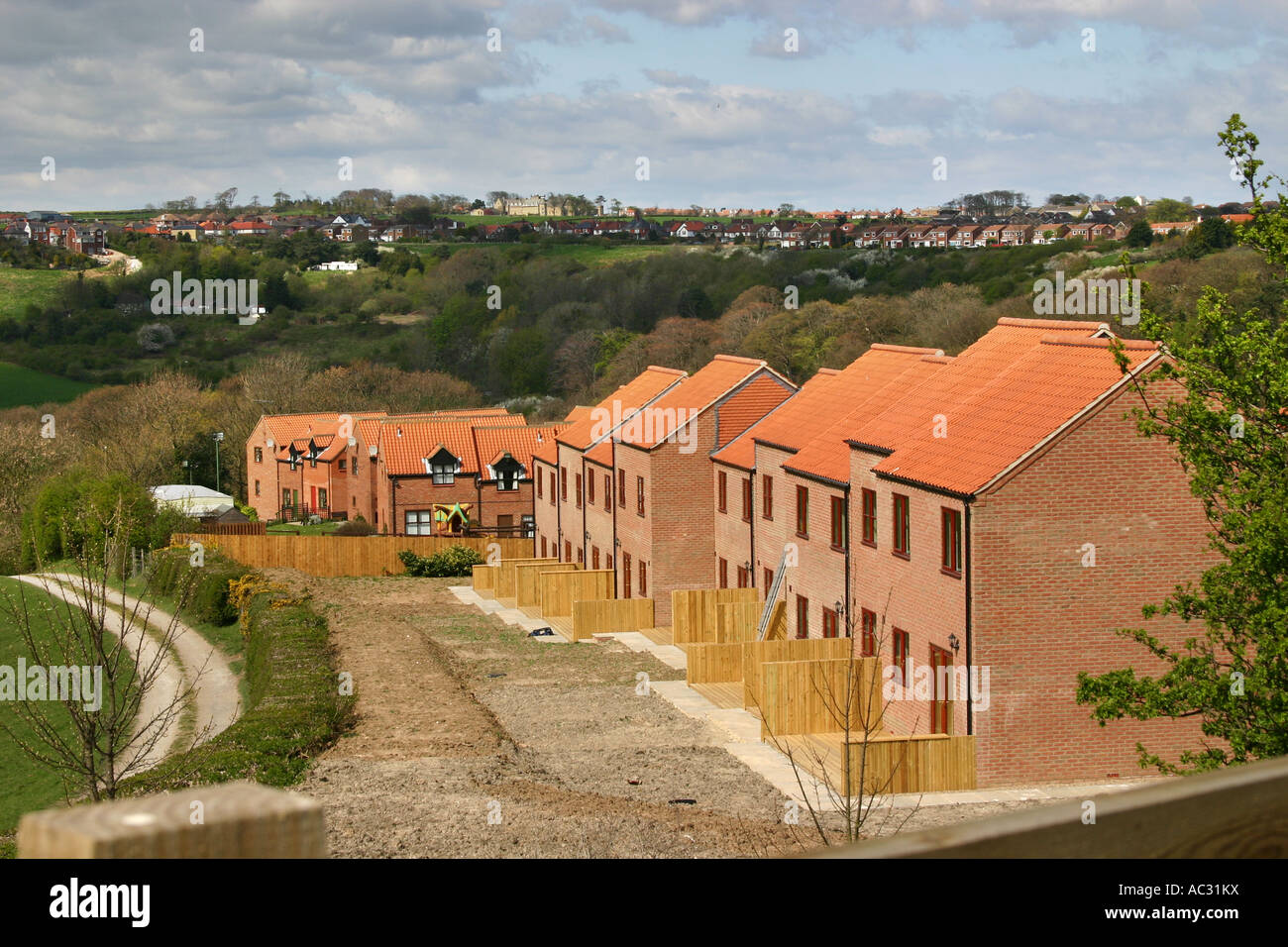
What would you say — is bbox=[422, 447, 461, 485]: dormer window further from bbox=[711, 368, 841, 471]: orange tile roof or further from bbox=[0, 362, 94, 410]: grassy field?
bbox=[0, 362, 94, 410]: grassy field

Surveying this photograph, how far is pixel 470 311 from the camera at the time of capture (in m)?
130

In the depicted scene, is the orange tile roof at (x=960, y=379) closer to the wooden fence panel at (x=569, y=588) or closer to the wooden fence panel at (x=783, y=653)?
the wooden fence panel at (x=783, y=653)

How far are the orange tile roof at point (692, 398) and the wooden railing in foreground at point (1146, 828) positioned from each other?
38.2m

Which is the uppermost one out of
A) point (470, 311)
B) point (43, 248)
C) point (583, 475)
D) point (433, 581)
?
point (43, 248)

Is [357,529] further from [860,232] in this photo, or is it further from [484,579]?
[860,232]

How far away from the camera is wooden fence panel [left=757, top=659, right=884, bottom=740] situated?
26656mm

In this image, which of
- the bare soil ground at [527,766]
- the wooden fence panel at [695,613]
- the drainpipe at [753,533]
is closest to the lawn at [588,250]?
the drainpipe at [753,533]

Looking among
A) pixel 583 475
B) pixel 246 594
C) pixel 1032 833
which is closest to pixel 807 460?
pixel 583 475

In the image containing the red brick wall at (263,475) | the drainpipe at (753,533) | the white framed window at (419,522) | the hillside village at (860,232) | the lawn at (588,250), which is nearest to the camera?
the drainpipe at (753,533)

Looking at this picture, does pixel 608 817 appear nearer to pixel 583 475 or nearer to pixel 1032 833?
pixel 1032 833

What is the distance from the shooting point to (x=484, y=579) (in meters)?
51.6

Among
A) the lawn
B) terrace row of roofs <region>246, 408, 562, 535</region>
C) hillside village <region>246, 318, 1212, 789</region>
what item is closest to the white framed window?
terrace row of roofs <region>246, 408, 562, 535</region>

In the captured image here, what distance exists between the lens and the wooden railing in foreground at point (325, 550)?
56531 mm
